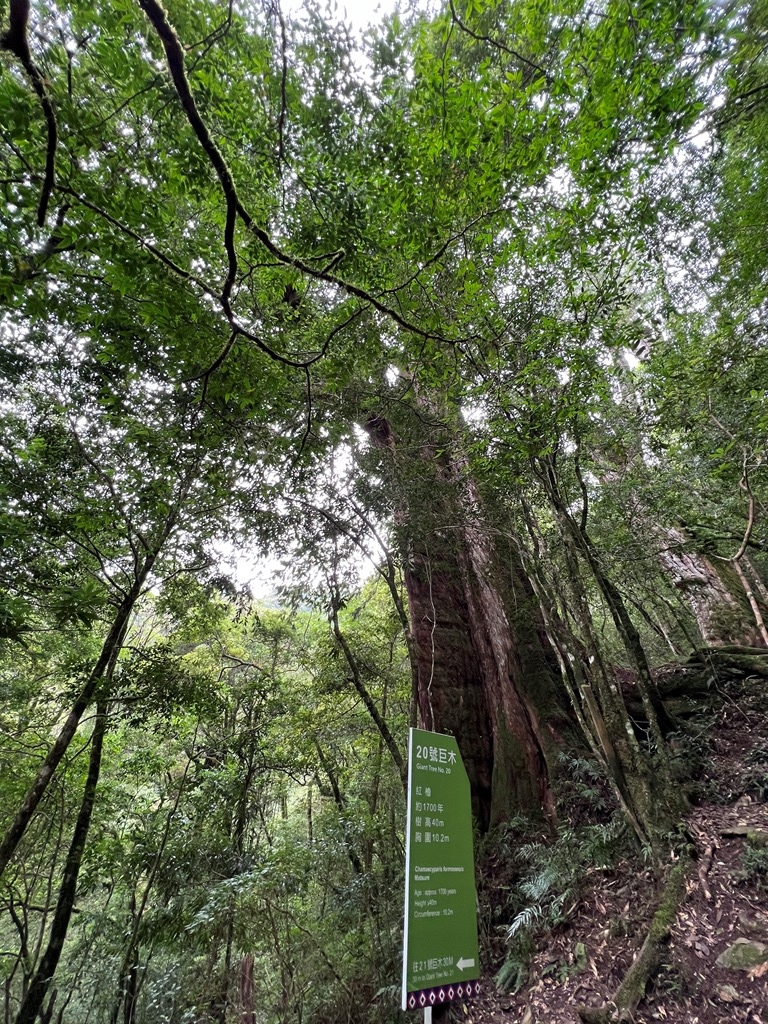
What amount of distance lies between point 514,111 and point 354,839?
833cm

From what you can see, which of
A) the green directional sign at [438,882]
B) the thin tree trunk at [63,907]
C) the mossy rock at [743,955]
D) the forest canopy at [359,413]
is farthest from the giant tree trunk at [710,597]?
the thin tree trunk at [63,907]

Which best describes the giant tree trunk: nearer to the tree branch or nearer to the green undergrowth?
the green undergrowth

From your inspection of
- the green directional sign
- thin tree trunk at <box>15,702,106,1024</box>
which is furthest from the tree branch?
thin tree trunk at <box>15,702,106,1024</box>

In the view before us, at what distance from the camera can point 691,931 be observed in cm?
277

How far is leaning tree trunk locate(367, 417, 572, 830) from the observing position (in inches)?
205

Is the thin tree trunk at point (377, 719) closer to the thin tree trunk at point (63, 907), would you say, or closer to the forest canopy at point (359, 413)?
the forest canopy at point (359, 413)

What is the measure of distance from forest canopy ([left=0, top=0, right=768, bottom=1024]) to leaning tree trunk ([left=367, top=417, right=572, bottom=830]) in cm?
5

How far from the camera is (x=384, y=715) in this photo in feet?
24.9

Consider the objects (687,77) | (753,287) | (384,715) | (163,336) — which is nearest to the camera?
(687,77)

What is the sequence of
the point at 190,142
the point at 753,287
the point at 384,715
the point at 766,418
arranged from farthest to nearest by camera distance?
the point at 384,715 → the point at 753,287 → the point at 766,418 → the point at 190,142

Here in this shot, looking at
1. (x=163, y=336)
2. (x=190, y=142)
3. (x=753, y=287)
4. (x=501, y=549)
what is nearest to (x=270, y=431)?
(x=163, y=336)

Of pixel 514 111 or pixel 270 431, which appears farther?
pixel 270 431

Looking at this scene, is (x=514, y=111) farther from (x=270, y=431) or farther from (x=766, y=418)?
(x=270, y=431)

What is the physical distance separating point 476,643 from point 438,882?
13.9ft
